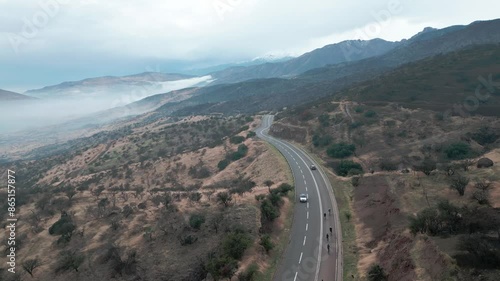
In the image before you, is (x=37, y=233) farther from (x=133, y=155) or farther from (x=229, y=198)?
(x=133, y=155)

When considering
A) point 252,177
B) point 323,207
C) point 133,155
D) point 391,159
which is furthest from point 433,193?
point 133,155

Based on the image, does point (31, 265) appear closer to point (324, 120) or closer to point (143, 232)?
point (143, 232)

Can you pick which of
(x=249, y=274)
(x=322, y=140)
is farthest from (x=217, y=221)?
(x=322, y=140)

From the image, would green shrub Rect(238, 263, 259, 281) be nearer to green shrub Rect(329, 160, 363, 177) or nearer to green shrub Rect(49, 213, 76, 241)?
green shrub Rect(49, 213, 76, 241)

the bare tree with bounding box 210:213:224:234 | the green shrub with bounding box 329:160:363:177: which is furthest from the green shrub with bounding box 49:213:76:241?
the green shrub with bounding box 329:160:363:177

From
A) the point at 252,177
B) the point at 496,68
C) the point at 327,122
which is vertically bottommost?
the point at 252,177

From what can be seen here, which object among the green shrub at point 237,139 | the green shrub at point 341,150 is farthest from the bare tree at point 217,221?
the green shrub at point 237,139

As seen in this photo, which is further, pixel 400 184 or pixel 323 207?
pixel 323 207
